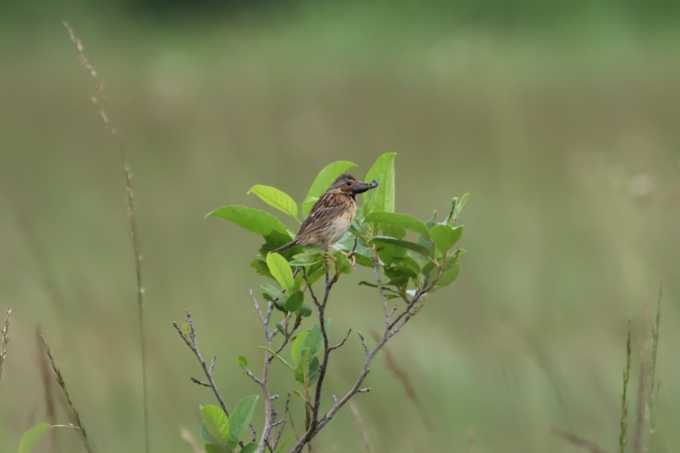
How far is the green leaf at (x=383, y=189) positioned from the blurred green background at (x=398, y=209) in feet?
4.98

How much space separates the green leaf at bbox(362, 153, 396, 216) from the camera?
1939 mm

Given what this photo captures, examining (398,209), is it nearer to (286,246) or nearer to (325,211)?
(325,211)

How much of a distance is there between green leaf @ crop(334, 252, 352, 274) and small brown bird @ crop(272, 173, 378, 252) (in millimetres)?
263

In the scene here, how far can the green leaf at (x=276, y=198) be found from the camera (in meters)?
1.96

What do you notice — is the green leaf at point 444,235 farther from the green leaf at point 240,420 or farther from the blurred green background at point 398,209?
the blurred green background at point 398,209

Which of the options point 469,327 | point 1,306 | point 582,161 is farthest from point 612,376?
point 1,306

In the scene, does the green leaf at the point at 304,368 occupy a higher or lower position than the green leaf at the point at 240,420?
higher

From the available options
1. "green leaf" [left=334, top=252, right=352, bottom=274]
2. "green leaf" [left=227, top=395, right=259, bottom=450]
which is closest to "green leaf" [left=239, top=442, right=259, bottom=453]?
"green leaf" [left=227, top=395, right=259, bottom=450]

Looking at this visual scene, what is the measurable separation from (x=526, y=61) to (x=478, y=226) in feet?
22.5

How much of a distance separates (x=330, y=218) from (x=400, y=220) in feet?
2.94

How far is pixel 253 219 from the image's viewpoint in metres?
1.89

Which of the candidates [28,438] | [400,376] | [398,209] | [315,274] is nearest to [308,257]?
[315,274]

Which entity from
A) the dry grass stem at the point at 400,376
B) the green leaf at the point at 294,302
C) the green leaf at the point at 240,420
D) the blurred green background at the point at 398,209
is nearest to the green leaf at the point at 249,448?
the green leaf at the point at 240,420

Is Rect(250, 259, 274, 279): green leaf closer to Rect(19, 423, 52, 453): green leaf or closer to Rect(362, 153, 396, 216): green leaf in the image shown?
Rect(362, 153, 396, 216): green leaf
